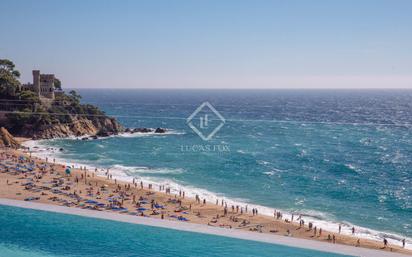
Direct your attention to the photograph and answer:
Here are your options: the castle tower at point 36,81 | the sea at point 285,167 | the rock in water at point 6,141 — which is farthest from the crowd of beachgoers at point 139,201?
the castle tower at point 36,81

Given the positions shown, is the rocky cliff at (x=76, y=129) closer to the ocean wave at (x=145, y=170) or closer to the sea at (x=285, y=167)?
the sea at (x=285, y=167)

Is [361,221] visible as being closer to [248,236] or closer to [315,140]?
[248,236]

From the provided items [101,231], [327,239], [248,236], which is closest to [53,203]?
[101,231]

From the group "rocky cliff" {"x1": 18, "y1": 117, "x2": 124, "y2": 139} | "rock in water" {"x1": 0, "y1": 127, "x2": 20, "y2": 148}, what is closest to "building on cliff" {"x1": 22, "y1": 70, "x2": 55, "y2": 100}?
"rocky cliff" {"x1": 18, "y1": 117, "x2": 124, "y2": 139}

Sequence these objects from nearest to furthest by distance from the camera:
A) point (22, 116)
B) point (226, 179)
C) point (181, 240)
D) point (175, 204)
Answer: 1. point (181, 240)
2. point (175, 204)
3. point (226, 179)
4. point (22, 116)

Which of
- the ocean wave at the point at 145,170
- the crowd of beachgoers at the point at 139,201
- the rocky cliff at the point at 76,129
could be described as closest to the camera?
the crowd of beachgoers at the point at 139,201

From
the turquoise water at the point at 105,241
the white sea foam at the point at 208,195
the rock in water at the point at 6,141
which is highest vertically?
the rock in water at the point at 6,141
